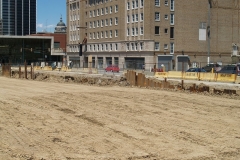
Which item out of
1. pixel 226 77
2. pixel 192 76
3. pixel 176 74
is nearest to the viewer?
pixel 226 77

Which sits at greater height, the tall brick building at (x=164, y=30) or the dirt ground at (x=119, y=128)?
the tall brick building at (x=164, y=30)

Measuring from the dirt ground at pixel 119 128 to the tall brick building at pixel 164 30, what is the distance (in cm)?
4485

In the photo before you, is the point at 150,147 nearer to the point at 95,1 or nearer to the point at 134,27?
the point at 134,27

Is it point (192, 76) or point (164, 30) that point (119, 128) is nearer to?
point (192, 76)

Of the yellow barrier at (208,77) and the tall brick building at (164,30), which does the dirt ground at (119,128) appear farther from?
the tall brick building at (164,30)

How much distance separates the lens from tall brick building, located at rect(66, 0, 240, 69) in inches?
2813

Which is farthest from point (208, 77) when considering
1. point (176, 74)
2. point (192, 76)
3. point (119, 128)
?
point (119, 128)

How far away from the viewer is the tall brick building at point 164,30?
234 feet

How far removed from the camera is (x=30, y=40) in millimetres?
109500

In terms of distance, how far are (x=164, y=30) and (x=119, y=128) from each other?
5873cm

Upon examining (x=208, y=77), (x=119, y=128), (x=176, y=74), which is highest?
(x=176, y=74)

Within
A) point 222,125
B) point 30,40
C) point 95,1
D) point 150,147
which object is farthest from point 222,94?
point 30,40

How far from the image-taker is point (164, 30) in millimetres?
72000

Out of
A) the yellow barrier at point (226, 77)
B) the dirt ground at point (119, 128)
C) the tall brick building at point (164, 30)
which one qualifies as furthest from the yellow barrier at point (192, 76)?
the tall brick building at point (164, 30)
